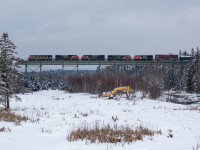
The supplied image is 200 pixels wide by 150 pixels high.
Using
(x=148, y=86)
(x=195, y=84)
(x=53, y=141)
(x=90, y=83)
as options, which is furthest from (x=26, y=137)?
(x=195, y=84)

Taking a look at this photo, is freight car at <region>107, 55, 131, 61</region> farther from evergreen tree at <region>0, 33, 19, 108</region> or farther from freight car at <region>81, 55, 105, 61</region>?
evergreen tree at <region>0, 33, 19, 108</region>

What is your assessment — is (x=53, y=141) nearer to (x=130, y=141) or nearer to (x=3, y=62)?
(x=130, y=141)

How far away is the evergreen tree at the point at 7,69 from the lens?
29.0 meters

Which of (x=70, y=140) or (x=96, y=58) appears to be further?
(x=96, y=58)

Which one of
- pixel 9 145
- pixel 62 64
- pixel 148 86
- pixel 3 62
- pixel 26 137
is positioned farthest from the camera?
pixel 62 64

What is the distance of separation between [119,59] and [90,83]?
62.4 feet

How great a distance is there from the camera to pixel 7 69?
95.9ft

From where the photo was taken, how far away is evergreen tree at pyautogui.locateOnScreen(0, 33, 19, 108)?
29.0 metres

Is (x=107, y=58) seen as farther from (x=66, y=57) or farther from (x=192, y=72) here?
(x=192, y=72)

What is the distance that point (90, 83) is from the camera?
7944cm

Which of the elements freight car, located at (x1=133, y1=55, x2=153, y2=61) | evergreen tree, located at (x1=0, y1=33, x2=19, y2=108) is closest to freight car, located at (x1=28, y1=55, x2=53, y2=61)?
freight car, located at (x1=133, y1=55, x2=153, y2=61)

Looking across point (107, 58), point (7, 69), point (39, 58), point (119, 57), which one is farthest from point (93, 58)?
point (7, 69)

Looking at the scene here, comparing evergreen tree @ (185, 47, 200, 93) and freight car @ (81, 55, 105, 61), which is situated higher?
freight car @ (81, 55, 105, 61)

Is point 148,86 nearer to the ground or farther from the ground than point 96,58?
nearer to the ground
